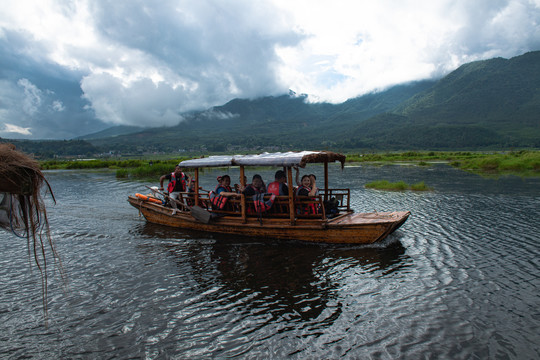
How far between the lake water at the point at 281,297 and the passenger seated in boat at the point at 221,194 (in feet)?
4.20

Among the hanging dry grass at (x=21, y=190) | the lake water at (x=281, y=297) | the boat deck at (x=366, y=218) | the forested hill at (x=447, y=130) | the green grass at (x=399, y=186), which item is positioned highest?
the forested hill at (x=447, y=130)

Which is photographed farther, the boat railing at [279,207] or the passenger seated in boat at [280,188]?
the passenger seated in boat at [280,188]

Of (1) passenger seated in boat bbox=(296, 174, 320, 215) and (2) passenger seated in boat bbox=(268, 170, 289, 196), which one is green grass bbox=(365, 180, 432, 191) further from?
(2) passenger seated in boat bbox=(268, 170, 289, 196)

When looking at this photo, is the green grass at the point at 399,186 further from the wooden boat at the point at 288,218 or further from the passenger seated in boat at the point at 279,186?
the passenger seated in boat at the point at 279,186

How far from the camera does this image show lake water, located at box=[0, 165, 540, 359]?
19.2 ft

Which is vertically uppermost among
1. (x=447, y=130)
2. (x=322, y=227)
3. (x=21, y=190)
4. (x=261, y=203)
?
(x=447, y=130)

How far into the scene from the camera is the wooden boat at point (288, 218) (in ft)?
34.2

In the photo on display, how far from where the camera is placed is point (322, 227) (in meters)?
10.8

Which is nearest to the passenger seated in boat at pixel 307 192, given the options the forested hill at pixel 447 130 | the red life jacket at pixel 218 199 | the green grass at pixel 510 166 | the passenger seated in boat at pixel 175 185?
the red life jacket at pixel 218 199

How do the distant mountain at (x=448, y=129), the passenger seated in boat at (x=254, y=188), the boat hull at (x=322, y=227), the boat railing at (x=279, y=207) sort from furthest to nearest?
the distant mountain at (x=448, y=129) < the passenger seated in boat at (x=254, y=188) < the boat railing at (x=279, y=207) < the boat hull at (x=322, y=227)

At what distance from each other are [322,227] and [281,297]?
3.62m

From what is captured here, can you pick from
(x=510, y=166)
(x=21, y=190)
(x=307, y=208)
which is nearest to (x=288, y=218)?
(x=307, y=208)

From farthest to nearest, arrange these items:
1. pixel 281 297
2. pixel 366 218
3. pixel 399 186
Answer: pixel 399 186 → pixel 366 218 → pixel 281 297

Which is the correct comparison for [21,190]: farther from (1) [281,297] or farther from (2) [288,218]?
(2) [288,218]
